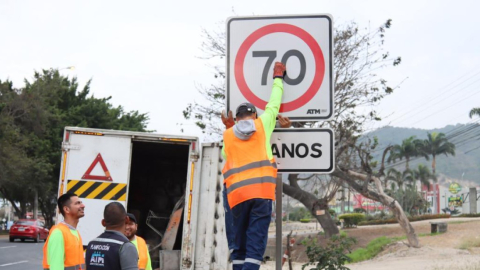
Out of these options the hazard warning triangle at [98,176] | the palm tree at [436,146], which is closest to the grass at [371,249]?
the hazard warning triangle at [98,176]

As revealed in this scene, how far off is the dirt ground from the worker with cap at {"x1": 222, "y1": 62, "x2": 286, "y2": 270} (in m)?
15.5

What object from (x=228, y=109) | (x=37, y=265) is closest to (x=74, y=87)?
(x=37, y=265)

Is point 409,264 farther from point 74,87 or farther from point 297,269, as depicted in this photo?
point 74,87

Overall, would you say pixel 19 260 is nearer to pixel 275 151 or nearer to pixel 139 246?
pixel 139 246

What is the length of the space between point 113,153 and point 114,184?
47 centimetres

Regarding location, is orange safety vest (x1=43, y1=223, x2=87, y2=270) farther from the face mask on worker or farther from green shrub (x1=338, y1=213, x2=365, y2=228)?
green shrub (x1=338, y1=213, x2=365, y2=228)

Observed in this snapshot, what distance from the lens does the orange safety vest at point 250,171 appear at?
4047mm

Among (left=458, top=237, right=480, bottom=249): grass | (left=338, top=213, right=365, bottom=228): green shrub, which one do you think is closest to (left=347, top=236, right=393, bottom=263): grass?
(left=458, top=237, right=480, bottom=249): grass

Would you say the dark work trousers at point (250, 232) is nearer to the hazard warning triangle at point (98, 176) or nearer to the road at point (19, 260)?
the hazard warning triangle at point (98, 176)

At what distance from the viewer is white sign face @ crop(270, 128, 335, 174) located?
4262 millimetres

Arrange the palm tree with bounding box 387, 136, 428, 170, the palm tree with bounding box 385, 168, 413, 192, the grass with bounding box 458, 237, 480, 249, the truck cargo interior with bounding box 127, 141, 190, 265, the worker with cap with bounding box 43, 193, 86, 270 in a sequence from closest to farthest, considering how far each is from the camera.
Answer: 1. the worker with cap with bounding box 43, 193, 86, 270
2. the truck cargo interior with bounding box 127, 141, 190, 265
3. the grass with bounding box 458, 237, 480, 249
4. the palm tree with bounding box 385, 168, 413, 192
5. the palm tree with bounding box 387, 136, 428, 170

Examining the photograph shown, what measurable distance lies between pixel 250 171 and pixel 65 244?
2.06 m

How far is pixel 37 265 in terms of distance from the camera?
63.6 ft

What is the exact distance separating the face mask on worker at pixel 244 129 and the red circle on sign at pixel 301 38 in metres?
0.29
